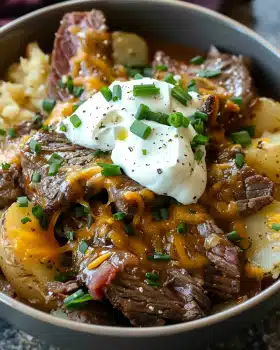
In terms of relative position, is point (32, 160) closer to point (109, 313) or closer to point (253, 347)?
point (109, 313)

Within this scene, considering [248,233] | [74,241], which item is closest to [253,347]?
[248,233]

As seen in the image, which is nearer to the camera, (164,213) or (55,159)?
(164,213)

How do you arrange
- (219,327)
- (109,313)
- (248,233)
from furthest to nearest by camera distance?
(248,233) → (109,313) → (219,327)

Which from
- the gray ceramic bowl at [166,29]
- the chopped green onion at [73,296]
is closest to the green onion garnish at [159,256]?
the chopped green onion at [73,296]

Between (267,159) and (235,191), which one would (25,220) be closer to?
(235,191)

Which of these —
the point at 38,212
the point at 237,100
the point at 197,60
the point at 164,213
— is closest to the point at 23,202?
the point at 38,212
